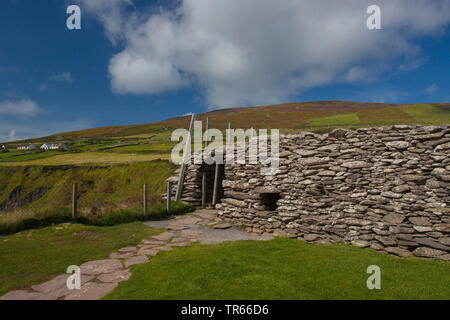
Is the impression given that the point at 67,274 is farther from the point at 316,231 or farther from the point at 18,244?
the point at 316,231

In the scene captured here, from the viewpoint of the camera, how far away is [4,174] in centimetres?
2391

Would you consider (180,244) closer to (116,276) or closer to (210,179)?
(116,276)

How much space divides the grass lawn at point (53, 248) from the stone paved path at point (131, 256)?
0.39 metres

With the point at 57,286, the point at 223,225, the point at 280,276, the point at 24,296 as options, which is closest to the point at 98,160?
the point at 223,225

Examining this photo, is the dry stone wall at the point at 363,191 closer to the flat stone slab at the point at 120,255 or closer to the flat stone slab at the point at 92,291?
the flat stone slab at the point at 120,255

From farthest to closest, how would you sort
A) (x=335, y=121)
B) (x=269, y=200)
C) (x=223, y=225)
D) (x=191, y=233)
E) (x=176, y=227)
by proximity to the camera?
(x=335, y=121) < (x=269, y=200) < (x=223, y=225) < (x=176, y=227) < (x=191, y=233)

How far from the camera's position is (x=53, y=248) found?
7285mm

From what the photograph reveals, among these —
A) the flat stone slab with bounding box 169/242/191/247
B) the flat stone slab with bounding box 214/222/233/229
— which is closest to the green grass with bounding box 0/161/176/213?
the flat stone slab with bounding box 214/222/233/229

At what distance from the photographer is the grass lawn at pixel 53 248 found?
5.55 meters

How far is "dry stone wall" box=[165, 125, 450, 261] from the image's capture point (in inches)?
279

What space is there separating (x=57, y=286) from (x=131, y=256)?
2040 millimetres

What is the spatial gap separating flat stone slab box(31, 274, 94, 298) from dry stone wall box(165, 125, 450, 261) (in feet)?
21.2

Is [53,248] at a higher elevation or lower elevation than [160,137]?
lower
